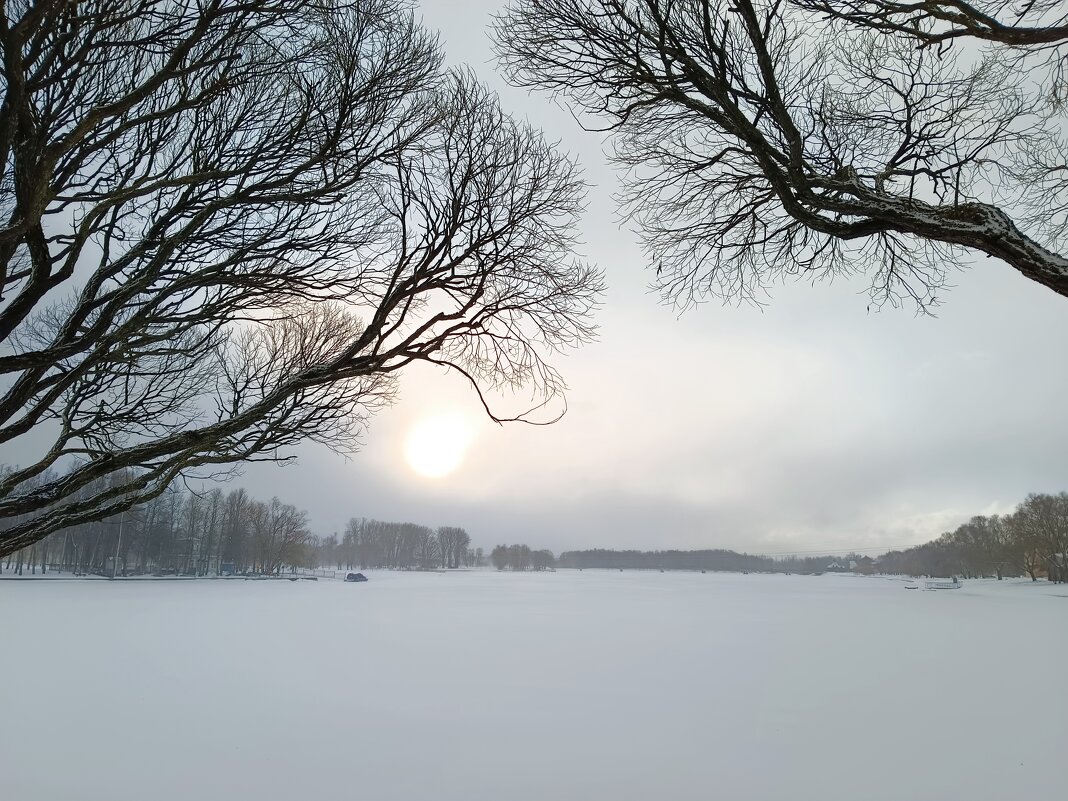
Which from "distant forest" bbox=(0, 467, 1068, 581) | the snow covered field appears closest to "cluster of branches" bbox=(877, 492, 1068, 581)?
"distant forest" bbox=(0, 467, 1068, 581)

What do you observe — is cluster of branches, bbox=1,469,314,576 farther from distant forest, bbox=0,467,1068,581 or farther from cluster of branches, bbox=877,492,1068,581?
cluster of branches, bbox=877,492,1068,581

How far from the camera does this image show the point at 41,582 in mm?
41625

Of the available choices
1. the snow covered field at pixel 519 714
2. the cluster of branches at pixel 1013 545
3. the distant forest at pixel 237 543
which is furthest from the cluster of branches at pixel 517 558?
the snow covered field at pixel 519 714

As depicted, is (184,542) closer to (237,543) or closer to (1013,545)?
(237,543)

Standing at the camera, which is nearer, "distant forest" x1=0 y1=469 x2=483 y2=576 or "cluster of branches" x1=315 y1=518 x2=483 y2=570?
"distant forest" x1=0 y1=469 x2=483 y2=576

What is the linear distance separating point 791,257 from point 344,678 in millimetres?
10320

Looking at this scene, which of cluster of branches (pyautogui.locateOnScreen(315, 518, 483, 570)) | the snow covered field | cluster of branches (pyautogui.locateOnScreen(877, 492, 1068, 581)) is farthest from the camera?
cluster of branches (pyautogui.locateOnScreen(315, 518, 483, 570))

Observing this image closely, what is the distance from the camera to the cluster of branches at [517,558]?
15125 centimetres

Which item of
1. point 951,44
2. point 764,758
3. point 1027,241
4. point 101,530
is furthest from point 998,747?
point 101,530

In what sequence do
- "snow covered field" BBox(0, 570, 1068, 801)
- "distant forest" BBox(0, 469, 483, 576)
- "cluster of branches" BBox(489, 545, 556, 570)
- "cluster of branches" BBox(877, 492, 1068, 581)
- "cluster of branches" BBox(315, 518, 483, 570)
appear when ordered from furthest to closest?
"cluster of branches" BBox(489, 545, 556, 570)
"cluster of branches" BBox(315, 518, 483, 570)
"cluster of branches" BBox(877, 492, 1068, 581)
"distant forest" BBox(0, 469, 483, 576)
"snow covered field" BBox(0, 570, 1068, 801)

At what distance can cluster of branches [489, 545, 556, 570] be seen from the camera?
496ft

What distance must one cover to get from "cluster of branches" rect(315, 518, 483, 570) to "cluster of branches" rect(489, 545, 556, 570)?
2008 cm

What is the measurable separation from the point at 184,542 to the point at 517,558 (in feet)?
312

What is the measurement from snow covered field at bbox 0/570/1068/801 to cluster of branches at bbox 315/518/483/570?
111 meters
